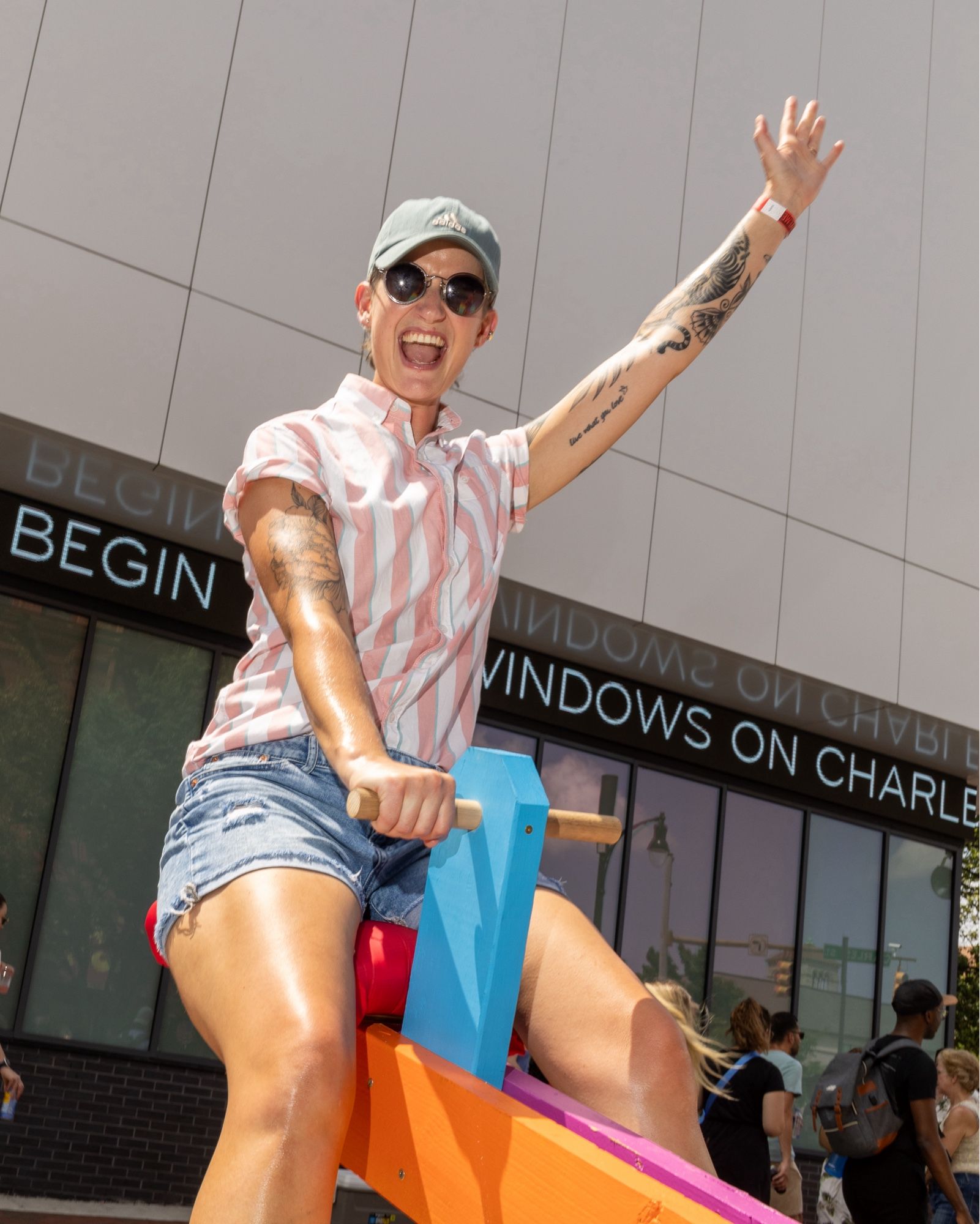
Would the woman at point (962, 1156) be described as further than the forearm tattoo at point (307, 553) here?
Yes

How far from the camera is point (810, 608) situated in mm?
10930

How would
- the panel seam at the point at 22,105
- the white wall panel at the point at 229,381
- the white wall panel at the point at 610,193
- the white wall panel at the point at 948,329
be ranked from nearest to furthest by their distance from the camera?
the panel seam at the point at 22,105, the white wall panel at the point at 229,381, the white wall panel at the point at 610,193, the white wall panel at the point at 948,329

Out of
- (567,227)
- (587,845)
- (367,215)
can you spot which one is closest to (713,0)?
(567,227)

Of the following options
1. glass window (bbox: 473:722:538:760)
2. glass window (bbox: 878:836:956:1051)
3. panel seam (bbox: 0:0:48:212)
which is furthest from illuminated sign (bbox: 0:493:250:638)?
glass window (bbox: 878:836:956:1051)

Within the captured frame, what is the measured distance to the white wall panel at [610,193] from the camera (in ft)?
32.4

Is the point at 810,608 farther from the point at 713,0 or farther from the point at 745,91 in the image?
the point at 713,0

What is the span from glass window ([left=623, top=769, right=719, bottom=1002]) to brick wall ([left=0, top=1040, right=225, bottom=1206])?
4.25 meters

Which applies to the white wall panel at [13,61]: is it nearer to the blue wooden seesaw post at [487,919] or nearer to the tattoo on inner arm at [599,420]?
the tattoo on inner arm at [599,420]

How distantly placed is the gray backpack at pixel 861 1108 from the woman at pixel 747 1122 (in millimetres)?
498

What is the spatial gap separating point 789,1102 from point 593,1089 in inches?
217

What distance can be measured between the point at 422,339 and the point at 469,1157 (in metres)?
1.50

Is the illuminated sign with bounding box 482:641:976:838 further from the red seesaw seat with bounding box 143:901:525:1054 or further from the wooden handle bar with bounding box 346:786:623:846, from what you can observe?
the wooden handle bar with bounding box 346:786:623:846

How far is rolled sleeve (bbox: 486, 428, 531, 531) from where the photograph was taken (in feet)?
8.29

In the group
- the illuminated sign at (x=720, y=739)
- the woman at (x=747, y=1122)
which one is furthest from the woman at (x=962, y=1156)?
the illuminated sign at (x=720, y=739)
